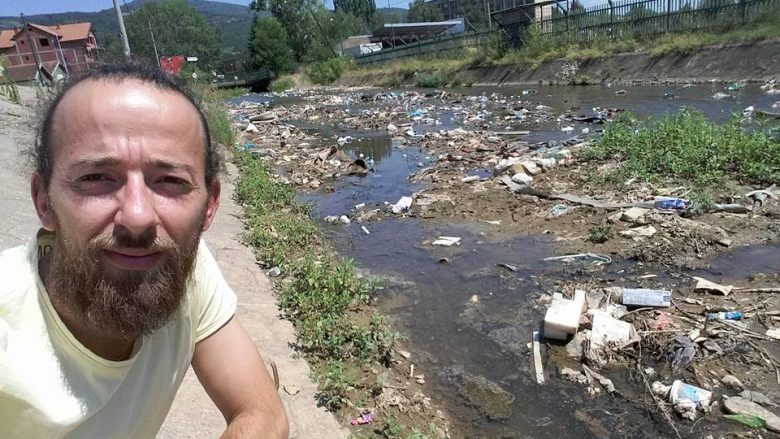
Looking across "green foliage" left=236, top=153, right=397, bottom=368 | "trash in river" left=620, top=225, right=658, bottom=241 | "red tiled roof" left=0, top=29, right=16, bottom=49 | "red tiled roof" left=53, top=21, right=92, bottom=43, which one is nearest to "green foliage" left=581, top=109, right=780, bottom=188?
"trash in river" left=620, top=225, right=658, bottom=241

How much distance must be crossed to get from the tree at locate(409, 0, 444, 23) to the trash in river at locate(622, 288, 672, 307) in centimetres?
7722

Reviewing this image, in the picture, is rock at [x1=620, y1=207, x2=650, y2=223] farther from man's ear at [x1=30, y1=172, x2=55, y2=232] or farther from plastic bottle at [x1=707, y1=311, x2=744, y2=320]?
man's ear at [x1=30, y1=172, x2=55, y2=232]

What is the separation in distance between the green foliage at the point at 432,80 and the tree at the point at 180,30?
56699 millimetres

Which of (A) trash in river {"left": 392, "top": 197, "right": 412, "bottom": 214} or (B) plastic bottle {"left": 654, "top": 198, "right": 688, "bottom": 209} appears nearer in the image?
(B) plastic bottle {"left": 654, "top": 198, "right": 688, "bottom": 209}

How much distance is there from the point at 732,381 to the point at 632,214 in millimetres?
2572

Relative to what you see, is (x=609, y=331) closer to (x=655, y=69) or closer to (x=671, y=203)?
(x=671, y=203)

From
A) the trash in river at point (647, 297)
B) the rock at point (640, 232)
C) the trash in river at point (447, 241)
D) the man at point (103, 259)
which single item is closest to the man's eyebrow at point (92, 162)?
the man at point (103, 259)

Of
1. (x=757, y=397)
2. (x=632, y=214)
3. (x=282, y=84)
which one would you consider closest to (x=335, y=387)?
(x=757, y=397)

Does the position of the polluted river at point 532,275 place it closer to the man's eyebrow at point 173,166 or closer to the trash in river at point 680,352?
the trash in river at point 680,352

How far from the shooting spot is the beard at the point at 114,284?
3.36ft

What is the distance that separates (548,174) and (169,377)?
21.4ft

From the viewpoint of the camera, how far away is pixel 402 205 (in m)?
6.54

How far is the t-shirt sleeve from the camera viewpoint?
1.37m

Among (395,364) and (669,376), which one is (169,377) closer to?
(395,364)
